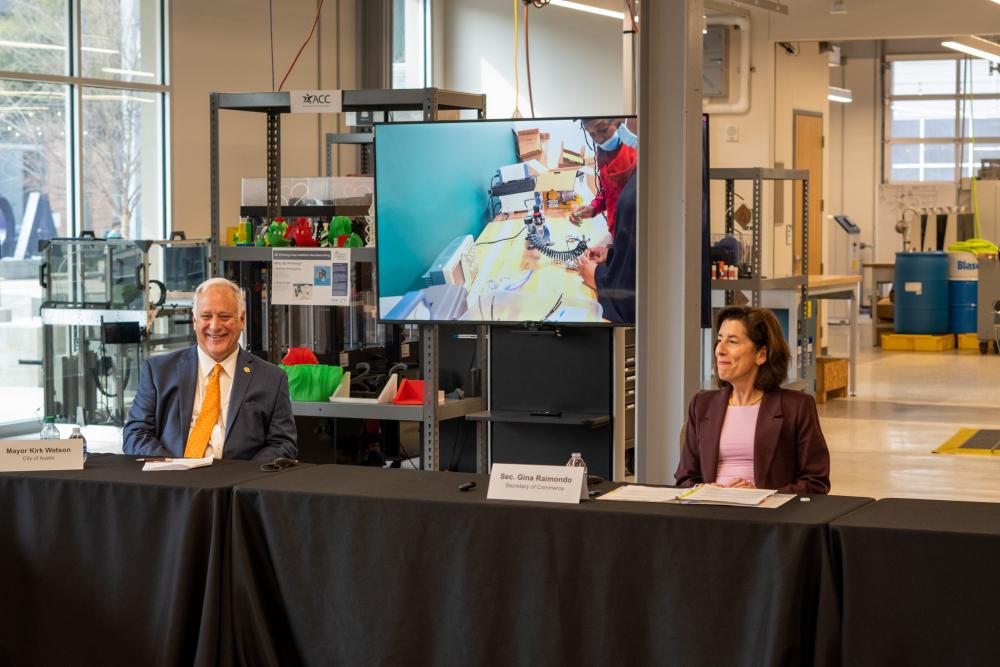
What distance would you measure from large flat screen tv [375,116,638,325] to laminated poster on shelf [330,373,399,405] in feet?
1.01

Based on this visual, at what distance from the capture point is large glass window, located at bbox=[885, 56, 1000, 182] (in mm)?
20219

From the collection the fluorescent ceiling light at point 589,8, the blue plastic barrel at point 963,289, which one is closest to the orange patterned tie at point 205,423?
the fluorescent ceiling light at point 589,8

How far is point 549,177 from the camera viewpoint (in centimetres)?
515

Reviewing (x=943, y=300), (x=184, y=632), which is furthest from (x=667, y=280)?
(x=943, y=300)

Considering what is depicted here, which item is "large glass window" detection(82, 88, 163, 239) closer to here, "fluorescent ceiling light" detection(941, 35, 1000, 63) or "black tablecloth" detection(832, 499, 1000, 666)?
"fluorescent ceiling light" detection(941, 35, 1000, 63)

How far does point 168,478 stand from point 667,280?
1765 mm

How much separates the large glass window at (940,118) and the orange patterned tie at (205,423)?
723 inches

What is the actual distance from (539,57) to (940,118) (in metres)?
9.24

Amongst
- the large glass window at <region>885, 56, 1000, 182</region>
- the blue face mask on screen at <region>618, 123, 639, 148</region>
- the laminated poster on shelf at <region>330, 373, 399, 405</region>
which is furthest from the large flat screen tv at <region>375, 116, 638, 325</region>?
the large glass window at <region>885, 56, 1000, 182</region>

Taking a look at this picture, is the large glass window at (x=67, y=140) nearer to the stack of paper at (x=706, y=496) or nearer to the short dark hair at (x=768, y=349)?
the short dark hair at (x=768, y=349)

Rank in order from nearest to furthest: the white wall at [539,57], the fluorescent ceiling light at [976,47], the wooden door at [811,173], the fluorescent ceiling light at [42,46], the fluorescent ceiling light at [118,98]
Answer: the fluorescent ceiling light at [42,46]
the fluorescent ceiling light at [118,98]
the wooden door at [811,173]
the fluorescent ceiling light at [976,47]
the white wall at [539,57]

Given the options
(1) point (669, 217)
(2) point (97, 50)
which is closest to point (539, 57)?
(2) point (97, 50)

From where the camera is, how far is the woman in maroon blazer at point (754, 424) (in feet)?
11.9

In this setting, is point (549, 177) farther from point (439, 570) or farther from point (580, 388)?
point (439, 570)
